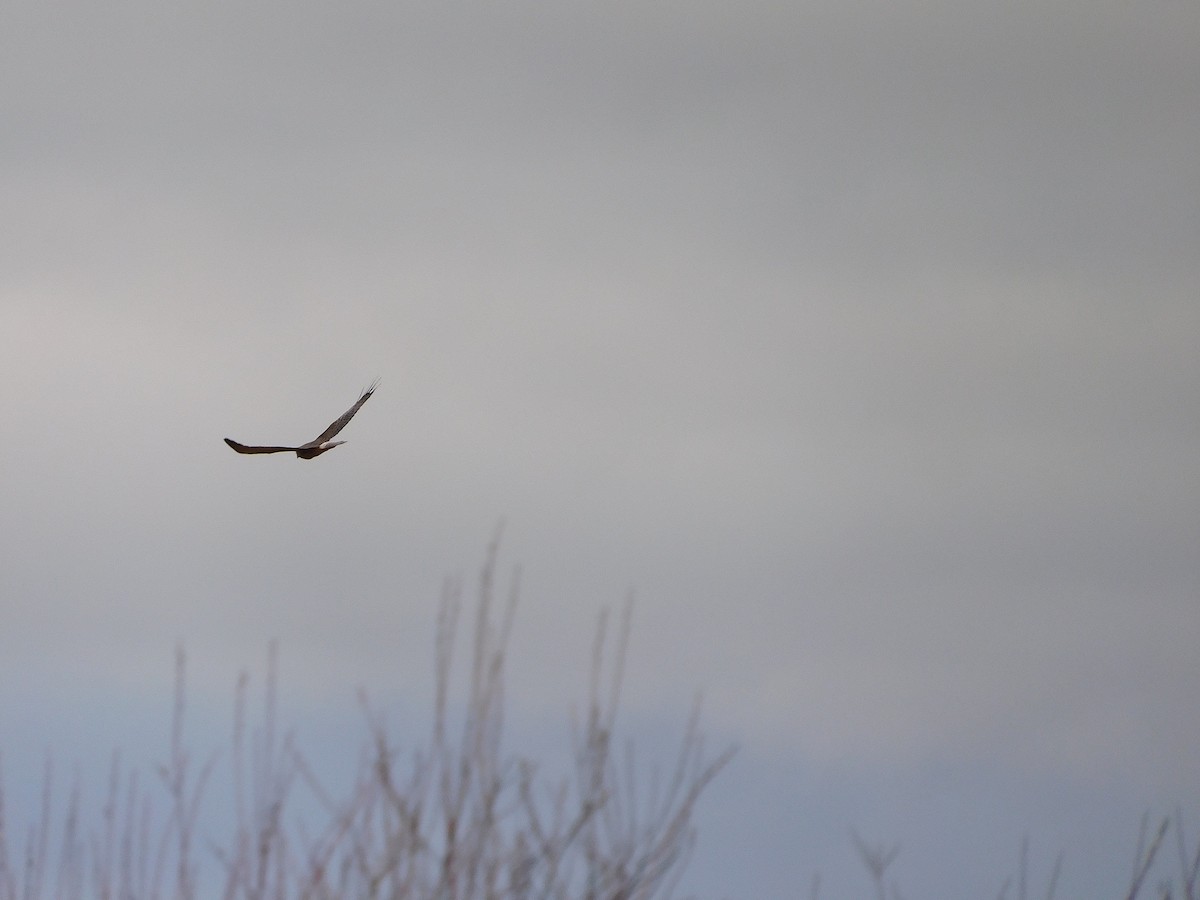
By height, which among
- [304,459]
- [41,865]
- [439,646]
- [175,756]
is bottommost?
[41,865]

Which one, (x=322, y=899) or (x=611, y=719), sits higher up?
(x=611, y=719)

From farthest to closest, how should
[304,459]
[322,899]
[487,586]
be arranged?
[304,459] < [487,586] < [322,899]

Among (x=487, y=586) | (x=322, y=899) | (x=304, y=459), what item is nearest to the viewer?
(x=322, y=899)

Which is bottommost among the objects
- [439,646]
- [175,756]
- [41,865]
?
[41,865]

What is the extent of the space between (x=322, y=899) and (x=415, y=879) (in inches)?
19.0

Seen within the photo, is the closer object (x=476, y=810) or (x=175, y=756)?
(x=476, y=810)

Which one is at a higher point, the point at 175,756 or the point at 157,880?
the point at 175,756

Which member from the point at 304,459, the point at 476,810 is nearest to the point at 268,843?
the point at 476,810

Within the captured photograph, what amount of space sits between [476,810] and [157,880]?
6.01 feet

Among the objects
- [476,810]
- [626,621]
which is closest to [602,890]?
[476,810]

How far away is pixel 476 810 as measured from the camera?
9477 mm

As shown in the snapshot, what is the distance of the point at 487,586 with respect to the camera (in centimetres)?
989

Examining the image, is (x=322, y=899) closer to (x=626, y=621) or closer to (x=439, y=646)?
(x=439, y=646)

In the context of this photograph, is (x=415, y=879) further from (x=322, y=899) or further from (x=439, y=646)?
(x=439, y=646)
